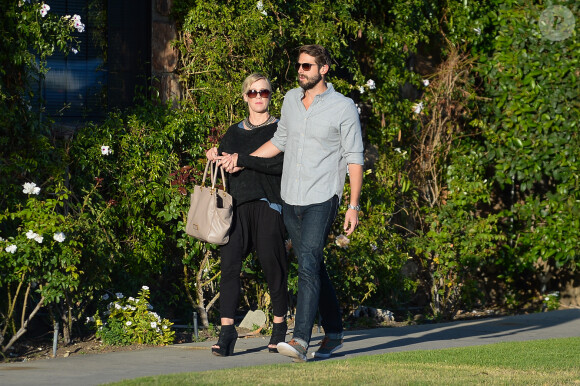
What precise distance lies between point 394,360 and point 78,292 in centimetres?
249

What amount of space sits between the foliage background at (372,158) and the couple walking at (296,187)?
125 centimetres

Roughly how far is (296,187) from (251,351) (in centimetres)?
132

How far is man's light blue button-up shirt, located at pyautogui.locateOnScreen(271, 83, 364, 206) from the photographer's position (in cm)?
639

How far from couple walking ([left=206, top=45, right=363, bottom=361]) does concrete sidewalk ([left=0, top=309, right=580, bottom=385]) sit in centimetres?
29

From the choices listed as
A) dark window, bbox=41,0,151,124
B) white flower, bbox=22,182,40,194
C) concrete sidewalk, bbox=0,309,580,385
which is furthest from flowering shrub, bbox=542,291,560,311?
white flower, bbox=22,182,40,194

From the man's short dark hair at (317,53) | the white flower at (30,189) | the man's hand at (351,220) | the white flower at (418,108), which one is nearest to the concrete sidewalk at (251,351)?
the man's hand at (351,220)

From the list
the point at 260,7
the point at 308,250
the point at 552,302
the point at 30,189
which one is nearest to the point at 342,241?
the point at 260,7

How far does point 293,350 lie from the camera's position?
6137 mm

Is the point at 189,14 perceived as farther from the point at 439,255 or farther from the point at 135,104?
the point at 439,255

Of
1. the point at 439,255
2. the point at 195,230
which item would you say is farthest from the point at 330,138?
the point at 439,255

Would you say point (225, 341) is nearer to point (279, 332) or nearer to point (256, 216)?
point (279, 332)

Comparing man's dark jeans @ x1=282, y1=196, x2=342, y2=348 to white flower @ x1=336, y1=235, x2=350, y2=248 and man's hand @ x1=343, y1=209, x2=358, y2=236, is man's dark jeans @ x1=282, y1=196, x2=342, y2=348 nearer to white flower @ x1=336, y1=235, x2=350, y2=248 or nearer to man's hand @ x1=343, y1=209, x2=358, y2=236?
man's hand @ x1=343, y1=209, x2=358, y2=236

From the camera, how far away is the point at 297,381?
541cm

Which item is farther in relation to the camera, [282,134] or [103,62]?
[103,62]
